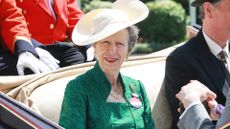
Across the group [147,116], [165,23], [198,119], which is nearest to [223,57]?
[147,116]

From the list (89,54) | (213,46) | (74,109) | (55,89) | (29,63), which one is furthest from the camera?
(89,54)

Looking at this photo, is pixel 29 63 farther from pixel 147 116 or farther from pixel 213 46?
pixel 213 46

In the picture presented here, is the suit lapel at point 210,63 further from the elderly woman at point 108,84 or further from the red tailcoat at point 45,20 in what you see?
the red tailcoat at point 45,20

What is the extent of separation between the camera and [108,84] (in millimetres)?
2645

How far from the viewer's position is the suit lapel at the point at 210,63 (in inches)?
110

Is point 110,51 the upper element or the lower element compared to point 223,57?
upper

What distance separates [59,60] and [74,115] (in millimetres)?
1024

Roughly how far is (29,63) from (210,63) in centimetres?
93

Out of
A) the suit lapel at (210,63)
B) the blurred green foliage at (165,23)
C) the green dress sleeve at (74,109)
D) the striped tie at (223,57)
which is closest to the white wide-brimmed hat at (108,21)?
the green dress sleeve at (74,109)

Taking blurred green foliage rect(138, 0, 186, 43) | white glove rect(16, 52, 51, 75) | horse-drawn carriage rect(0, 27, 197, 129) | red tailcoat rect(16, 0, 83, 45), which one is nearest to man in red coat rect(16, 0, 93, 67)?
red tailcoat rect(16, 0, 83, 45)

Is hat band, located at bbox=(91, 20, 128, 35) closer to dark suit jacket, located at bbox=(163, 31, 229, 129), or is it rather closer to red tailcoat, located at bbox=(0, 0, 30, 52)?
dark suit jacket, located at bbox=(163, 31, 229, 129)

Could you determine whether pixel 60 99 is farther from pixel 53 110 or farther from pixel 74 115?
pixel 74 115

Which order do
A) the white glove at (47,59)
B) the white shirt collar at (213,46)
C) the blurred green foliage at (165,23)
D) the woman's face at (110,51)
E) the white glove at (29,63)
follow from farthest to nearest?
the blurred green foliage at (165,23) → the white glove at (47,59) → the white glove at (29,63) → the white shirt collar at (213,46) → the woman's face at (110,51)

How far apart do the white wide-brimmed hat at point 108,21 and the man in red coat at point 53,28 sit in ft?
2.48
